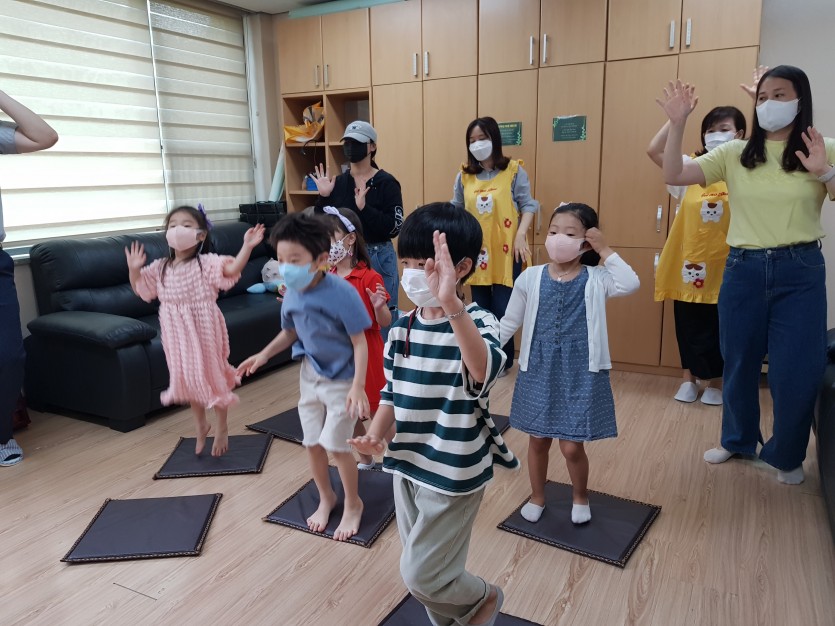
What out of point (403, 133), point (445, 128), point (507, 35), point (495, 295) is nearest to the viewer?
point (495, 295)

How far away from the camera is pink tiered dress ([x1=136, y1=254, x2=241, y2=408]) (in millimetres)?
2615

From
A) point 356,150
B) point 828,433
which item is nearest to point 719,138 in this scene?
point 828,433

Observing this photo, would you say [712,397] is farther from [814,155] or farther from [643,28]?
[643,28]

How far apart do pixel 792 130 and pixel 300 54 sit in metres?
3.77


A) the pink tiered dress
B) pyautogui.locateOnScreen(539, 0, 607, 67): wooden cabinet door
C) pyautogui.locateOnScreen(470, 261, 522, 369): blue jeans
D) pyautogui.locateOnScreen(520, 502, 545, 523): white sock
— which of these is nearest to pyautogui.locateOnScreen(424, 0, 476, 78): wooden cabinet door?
pyautogui.locateOnScreen(539, 0, 607, 67): wooden cabinet door

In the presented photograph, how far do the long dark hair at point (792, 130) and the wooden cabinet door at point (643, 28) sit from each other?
59.6 inches

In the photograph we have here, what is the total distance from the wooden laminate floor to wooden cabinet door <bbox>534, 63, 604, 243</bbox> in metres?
1.77

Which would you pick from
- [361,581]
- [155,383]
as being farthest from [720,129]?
[155,383]

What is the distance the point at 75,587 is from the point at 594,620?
1.65 m

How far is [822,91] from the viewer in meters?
3.63

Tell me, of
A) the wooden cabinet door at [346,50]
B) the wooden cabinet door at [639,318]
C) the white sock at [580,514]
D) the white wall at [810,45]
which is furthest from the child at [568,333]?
the wooden cabinet door at [346,50]

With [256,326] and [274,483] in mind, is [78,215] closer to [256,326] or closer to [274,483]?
[256,326]

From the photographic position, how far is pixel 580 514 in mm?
2270

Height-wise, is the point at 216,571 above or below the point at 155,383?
below
